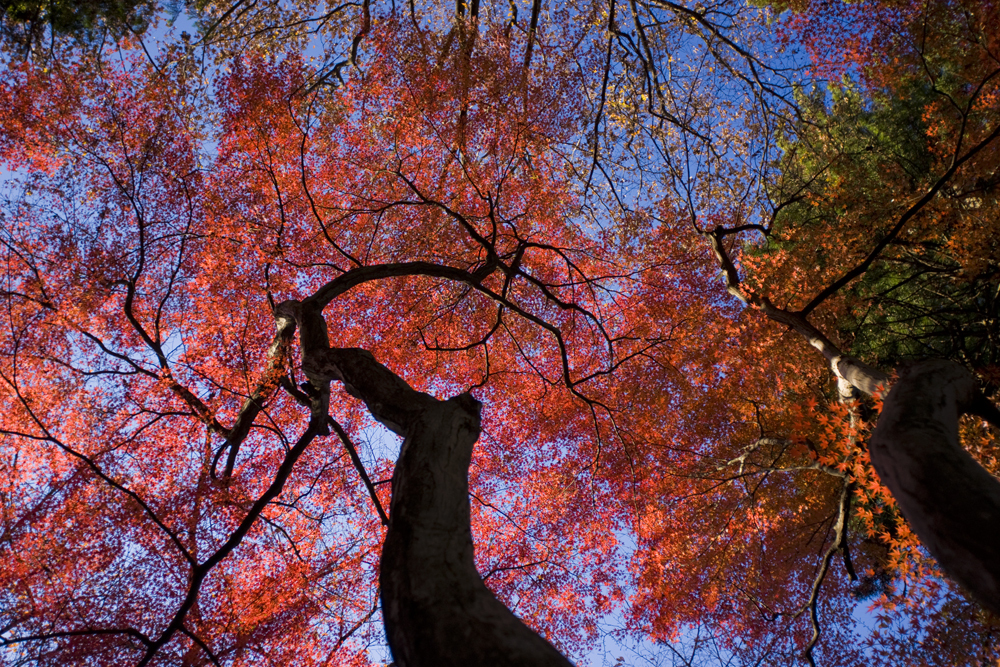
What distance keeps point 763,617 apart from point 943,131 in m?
11.3

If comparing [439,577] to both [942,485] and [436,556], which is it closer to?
[436,556]

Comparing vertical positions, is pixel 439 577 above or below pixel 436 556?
below

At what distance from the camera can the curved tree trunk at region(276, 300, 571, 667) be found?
1683 mm

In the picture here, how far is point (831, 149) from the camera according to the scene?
11242 millimetres

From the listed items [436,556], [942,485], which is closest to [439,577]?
[436,556]

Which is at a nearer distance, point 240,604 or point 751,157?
point 240,604

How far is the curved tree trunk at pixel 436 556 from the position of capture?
1.68 metres

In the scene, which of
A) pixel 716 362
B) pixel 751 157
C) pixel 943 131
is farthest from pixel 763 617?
pixel 943 131

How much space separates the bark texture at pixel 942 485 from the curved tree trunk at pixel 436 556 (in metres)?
1.81

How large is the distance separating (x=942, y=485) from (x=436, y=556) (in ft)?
7.82

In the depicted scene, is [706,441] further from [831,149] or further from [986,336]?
[831,149]

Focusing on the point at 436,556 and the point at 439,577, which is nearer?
the point at 439,577

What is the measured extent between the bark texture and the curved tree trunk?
1.81 m

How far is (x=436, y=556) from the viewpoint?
217cm
